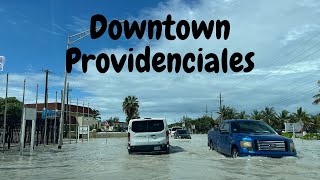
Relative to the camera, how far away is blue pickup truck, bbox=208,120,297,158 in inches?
526

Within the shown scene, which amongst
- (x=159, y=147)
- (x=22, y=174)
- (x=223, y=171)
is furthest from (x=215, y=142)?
(x=22, y=174)

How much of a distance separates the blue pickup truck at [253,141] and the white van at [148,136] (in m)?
3.31

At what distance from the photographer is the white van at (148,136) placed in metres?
Answer: 18.4

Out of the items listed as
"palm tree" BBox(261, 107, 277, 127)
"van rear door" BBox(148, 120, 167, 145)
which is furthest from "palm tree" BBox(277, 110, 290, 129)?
"van rear door" BBox(148, 120, 167, 145)

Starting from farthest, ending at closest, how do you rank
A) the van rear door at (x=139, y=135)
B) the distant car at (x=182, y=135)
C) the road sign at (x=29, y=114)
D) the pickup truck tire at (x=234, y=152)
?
the distant car at (x=182, y=135), the road sign at (x=29, y=114), the van rear door at (x=139, y=135), the pickup truck tire at (x=234, y=152)

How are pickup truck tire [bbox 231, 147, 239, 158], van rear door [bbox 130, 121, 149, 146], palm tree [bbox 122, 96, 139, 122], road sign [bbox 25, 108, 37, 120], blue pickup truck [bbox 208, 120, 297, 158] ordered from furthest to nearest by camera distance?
palm tree [bbox 122, 96, 139, 122] < road sign [bbox 25, 108, 37, 120] < van rear door [bbox 130, 121, 149, 146] < pickup truck tire [bbox 231, 147, 239, 158] < blue pickup truck [bbox 208, 120, 297, 158]

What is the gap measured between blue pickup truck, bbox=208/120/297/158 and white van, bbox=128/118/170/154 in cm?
331

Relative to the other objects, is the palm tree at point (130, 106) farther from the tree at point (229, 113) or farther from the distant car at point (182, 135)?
the distant car at point (182, 135)

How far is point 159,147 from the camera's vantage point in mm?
18453

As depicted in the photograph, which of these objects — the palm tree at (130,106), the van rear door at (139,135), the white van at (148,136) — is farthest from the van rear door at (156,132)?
the palm tree at (130,106)

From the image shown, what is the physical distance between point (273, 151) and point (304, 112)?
93.9 meters

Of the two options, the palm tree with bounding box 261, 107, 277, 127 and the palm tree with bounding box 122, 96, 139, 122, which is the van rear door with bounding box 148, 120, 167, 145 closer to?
the palm tree with bounding box 122, 96, 139, 122

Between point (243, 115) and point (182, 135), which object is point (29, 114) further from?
point (243, 115)

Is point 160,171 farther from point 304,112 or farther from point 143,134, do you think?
point 304,112
